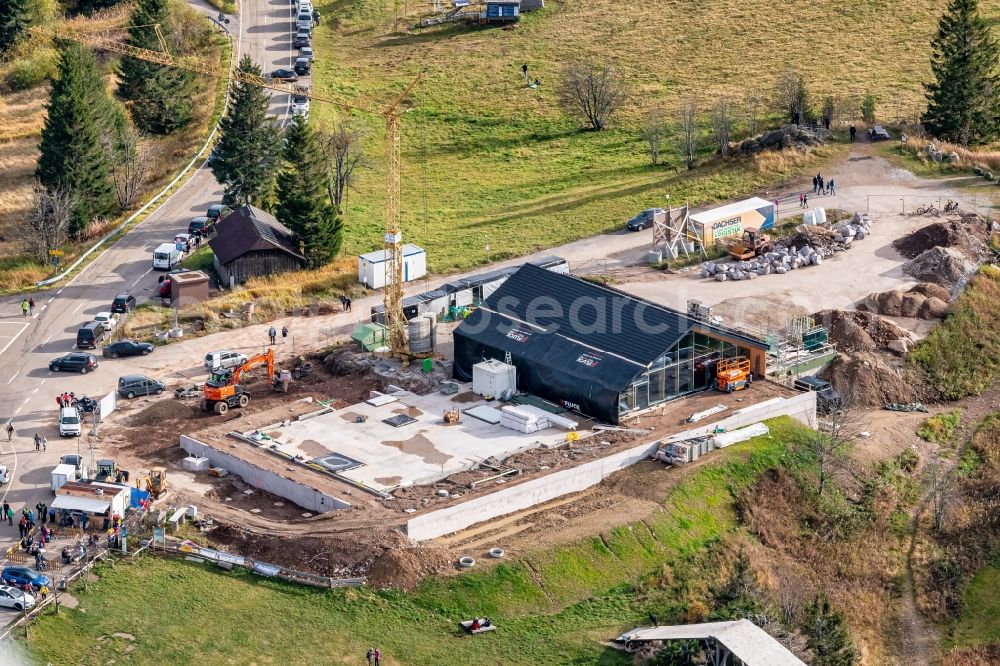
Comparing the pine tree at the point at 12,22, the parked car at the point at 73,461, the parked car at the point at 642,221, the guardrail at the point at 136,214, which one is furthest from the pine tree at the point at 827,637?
the pine tree at the point at 12,22

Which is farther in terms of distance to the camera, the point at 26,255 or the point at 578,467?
the point at 26,255

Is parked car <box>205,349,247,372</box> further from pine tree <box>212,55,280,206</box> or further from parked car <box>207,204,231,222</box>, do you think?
pine tree <box>212,55,280,206</box>

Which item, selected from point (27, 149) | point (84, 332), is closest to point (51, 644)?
point (84, 332)

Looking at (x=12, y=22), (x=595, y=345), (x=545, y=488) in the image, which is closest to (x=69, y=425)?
(x=545, y=488)

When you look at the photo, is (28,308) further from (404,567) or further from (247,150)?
(404,567)

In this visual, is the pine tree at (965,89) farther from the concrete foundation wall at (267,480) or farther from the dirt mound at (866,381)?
the concrete foundation wall at (267,480)

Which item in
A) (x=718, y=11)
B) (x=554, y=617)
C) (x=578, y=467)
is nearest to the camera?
(x=554, y=617)

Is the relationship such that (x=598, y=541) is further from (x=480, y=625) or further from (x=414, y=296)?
(x=414, y=296)
